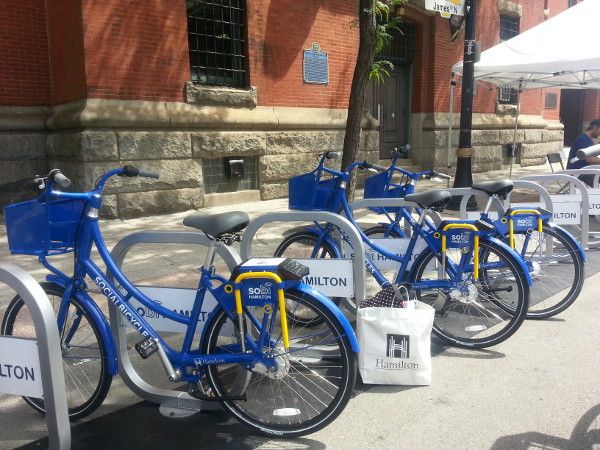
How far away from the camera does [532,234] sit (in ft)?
16.5

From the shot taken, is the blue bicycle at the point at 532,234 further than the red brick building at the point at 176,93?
No

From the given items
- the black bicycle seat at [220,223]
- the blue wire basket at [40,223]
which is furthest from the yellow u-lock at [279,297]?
the blue wire basket at [40,223]

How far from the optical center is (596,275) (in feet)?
19.7

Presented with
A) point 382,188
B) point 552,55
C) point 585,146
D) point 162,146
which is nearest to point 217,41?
point 162,146

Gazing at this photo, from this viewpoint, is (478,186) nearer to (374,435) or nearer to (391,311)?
(391,311)

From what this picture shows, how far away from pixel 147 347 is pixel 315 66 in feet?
30.6

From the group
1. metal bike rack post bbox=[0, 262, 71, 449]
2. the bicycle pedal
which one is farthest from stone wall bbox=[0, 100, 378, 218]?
metal bike rack post bbox=[0, 262, 71, 449]

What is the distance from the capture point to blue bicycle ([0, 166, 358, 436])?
2.79m

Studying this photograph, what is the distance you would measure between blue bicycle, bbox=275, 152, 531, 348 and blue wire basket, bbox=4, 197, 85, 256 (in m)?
1.56

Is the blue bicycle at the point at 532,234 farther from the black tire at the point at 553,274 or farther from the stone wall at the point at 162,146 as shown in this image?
the stone wall at the point at 162,146

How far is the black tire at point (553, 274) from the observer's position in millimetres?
4719

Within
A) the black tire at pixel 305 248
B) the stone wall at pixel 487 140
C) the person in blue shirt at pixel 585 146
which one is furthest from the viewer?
the stone wall at pixel 487 140

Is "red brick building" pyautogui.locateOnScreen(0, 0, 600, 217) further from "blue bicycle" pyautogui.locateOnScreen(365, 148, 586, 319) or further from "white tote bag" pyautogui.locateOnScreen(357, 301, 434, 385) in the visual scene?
"white tote bag" pyautogui.locateOnScreen(357, 301, 434, 385)

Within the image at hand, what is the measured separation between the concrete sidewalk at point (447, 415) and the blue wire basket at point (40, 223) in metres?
1.10
